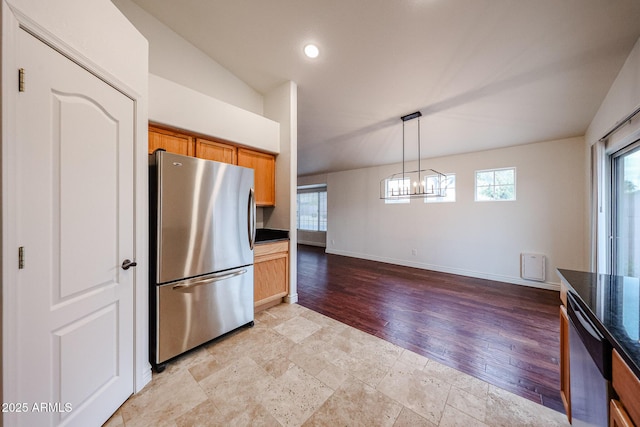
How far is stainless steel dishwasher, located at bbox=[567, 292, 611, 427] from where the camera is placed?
32.2 inches

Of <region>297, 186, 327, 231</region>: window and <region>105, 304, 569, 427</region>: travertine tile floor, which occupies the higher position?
<region>297, 186, 327, 231</region>: window

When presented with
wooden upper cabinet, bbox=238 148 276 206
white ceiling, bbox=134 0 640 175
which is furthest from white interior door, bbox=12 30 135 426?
white ceiling, bbox=134 0 640 175

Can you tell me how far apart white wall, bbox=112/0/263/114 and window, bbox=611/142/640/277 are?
4488 mm

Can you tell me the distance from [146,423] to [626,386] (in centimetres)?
218

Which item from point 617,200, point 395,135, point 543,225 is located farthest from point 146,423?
point 543,225

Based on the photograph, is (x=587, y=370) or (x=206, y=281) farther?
(x=206, y=281)

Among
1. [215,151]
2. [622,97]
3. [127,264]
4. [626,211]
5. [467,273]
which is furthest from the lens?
[467,273]

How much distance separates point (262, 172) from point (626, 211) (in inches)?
168

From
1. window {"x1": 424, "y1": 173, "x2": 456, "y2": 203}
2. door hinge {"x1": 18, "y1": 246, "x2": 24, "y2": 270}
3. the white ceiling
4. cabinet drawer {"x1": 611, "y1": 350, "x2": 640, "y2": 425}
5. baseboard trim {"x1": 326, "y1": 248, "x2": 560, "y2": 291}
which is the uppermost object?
the white ceiling

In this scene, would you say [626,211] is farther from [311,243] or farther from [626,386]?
[311,243]

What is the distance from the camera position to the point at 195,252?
1947mm

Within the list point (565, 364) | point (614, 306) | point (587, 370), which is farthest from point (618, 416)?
point (565, 364)

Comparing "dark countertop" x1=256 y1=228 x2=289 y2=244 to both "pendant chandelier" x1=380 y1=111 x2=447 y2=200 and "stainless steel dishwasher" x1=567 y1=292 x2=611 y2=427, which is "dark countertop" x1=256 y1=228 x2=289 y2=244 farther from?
"stainless steel dishwasher" x1=567 y1=292 x2=611 y2=427

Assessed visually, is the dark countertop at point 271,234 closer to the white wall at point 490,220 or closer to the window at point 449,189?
the white wall at point 490,220
